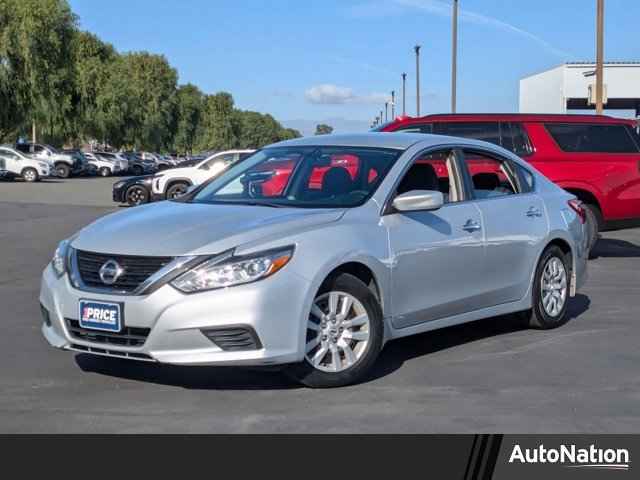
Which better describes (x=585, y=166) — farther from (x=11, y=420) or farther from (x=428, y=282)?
(x=11, y=420)

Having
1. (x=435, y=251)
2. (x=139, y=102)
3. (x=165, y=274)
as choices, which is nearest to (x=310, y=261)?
(x=165, y=274)

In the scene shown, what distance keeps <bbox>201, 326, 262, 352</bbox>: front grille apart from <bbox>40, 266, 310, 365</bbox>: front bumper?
0.7 inches

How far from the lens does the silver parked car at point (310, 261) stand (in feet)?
18.5

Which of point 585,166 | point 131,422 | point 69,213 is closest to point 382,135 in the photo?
point 131,422

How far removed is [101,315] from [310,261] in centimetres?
128

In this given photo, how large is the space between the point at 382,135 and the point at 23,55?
48.0 metres

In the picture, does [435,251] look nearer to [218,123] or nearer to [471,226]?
[471,226]

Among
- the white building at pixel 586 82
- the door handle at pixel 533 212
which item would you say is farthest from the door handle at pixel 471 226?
the white building at pixel 586 82

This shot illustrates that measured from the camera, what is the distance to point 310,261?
231 inches

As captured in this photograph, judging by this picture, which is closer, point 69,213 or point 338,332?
point 338,332

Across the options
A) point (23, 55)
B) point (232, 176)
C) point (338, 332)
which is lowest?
point (338, 332)

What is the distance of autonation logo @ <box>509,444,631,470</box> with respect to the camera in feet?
14.8

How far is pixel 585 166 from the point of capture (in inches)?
524

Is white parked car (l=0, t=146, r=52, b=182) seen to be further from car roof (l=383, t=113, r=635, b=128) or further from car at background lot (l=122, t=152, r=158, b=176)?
car roof (l=383, t=113, r=635, b=128)
